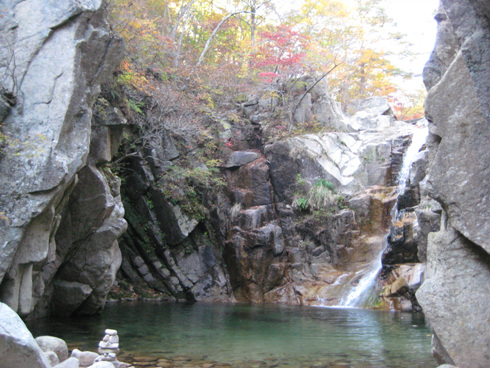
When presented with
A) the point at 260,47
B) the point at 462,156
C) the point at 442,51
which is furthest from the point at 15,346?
the point at 260,47

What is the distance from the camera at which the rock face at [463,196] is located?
486cm

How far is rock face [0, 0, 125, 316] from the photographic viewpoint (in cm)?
728

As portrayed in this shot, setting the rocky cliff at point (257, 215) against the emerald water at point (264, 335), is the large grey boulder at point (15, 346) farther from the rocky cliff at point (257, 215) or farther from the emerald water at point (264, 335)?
the rocky cliff at point (257, 215)

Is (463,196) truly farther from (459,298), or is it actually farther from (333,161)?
(333,161)

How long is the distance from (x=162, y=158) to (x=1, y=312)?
44.7 feet

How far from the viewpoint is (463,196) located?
5242mm

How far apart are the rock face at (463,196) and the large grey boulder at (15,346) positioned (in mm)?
5037

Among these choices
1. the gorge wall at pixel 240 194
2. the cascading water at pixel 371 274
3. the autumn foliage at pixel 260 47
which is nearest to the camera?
the gorge wall at pixel 240 194

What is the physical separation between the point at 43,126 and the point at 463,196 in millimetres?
7406

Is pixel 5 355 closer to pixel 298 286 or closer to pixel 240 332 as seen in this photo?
pixel 240 332

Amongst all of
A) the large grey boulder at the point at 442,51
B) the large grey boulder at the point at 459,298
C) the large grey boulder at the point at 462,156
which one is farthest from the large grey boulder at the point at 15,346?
the large grey boulder at the point at 442,51

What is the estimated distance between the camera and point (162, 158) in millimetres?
17906

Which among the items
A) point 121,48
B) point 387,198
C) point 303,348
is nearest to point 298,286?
point 387,198

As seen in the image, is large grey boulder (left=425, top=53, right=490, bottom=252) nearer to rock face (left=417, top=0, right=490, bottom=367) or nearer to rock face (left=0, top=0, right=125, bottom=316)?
rock face (left=417, top=0, right=490, bottom=367)
